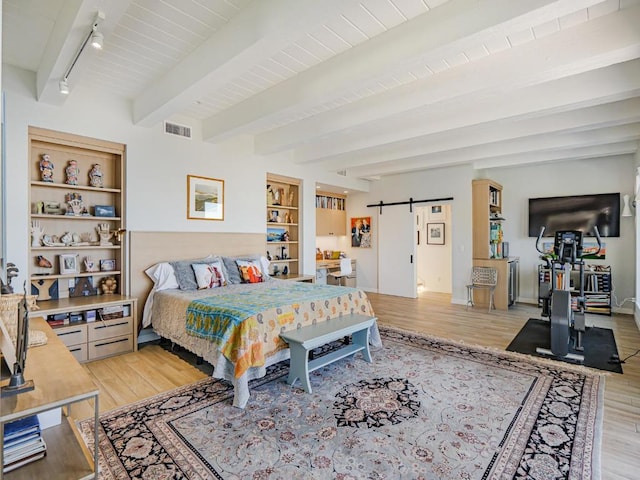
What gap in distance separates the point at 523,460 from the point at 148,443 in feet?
7.71

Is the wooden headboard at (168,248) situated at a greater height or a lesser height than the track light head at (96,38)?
lesser

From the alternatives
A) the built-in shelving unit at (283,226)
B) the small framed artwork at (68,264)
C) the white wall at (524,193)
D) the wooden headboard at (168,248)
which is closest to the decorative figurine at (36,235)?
the small framed artwork at (68,264)

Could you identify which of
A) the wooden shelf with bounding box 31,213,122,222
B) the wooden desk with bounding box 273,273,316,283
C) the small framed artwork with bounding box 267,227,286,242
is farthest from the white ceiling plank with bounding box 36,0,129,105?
the wooden desk with bounding box 273,273,316,283

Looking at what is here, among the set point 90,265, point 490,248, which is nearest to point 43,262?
point 90,265

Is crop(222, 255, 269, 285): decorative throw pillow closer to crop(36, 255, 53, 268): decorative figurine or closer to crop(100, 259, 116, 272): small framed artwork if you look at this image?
crop(100, 259, 116, 272): small framed artwork

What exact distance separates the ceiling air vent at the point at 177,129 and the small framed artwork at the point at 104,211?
1193 mm

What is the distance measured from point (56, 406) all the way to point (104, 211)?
3.08m

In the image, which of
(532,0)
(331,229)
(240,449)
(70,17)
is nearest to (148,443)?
(240,449)

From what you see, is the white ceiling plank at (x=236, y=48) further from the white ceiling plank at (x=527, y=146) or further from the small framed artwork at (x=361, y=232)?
the small framed artwork at (x=361, y=232)

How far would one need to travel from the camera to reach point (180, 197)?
468 cm

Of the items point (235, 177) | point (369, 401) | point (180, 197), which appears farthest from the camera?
point (235, 177)

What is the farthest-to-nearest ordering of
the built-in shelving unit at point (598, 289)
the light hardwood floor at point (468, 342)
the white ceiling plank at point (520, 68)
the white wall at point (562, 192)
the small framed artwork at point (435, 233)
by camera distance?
the small framed artwork at point (435, 233) → the white wall at point (562, 192) → the built-in shelving unit at point (598, 289) → the white ceiling plank at point (520, 68) → the light hardwood floor at point (468, 342)

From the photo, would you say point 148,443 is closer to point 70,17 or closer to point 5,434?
point 5,434

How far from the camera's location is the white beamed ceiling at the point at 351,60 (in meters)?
2.34
